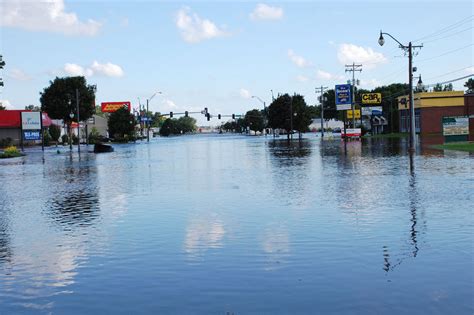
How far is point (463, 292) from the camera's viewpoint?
6.96m

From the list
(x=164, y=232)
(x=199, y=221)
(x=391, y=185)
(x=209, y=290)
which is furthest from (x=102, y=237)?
(x=391, y=185)

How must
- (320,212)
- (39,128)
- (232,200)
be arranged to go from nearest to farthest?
1. (320,212)
2. (232,200)
3. (39,128)

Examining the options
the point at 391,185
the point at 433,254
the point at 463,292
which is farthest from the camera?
the point at 391,185

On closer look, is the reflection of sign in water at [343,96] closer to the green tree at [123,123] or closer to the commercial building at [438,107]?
the commercial building at [438,107]

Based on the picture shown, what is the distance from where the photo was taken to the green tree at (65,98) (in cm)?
11081

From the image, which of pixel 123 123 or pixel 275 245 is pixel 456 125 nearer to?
pixel 275 245

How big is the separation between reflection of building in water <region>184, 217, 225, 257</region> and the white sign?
69.8 m

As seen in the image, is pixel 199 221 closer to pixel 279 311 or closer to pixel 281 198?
pixel 281 198

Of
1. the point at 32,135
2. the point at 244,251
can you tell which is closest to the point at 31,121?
the point at 32,135

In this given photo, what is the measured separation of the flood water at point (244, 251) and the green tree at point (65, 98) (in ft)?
311

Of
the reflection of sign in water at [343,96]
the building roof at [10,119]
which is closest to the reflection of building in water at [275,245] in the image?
the reflection of sign in water at [343,96]

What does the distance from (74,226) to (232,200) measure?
17.0 ft

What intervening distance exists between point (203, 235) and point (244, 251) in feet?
5.74

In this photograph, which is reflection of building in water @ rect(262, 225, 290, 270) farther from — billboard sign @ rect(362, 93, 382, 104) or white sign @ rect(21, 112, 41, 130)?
billboard sign @ rect(362, 93, 382, 104)
